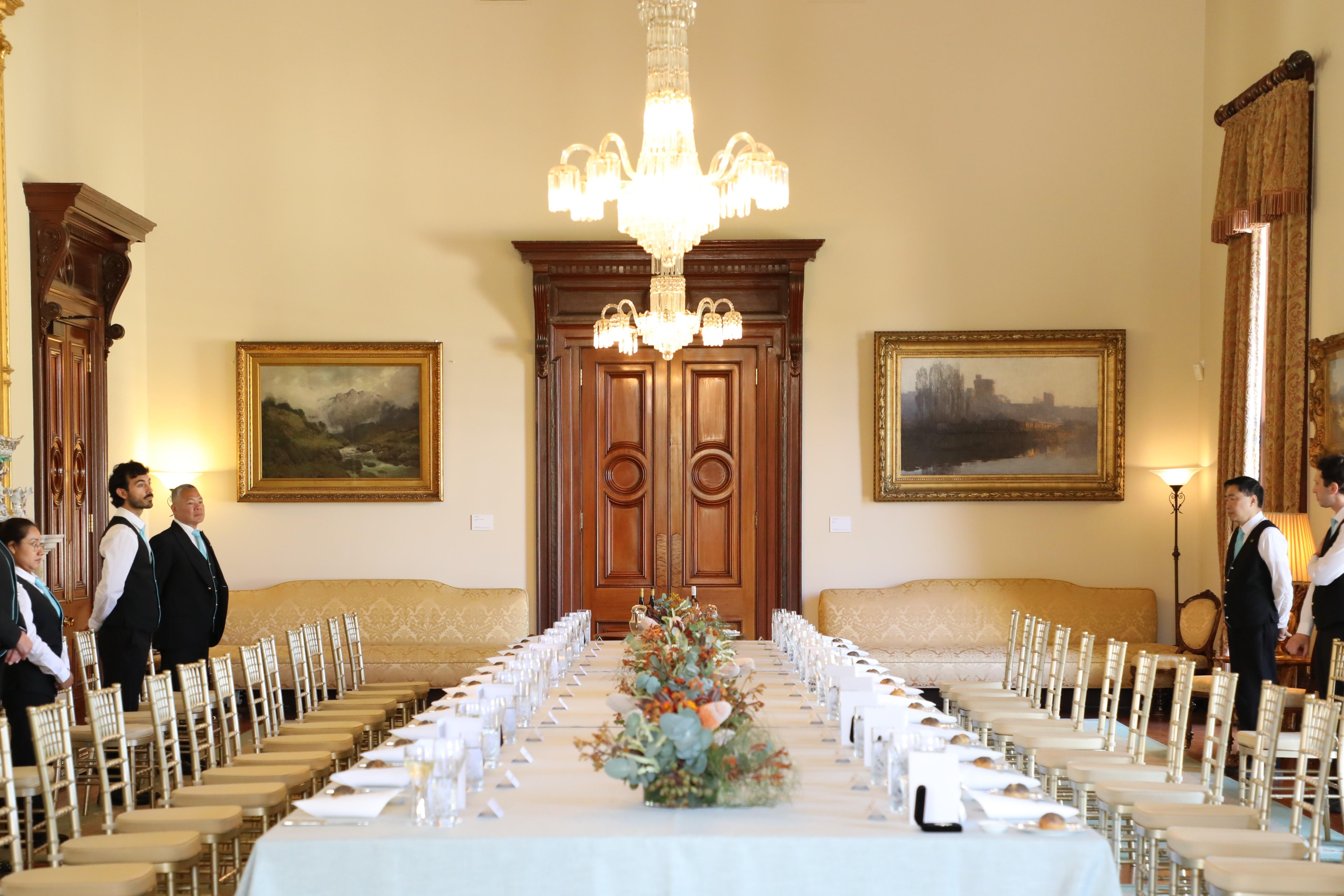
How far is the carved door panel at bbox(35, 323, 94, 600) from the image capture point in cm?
794

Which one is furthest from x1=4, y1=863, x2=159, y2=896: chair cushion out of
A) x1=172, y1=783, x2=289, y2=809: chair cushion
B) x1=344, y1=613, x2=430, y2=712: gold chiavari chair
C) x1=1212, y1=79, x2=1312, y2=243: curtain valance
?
x1=1212, y1=79, x2=1312, y2=243: curtain valance

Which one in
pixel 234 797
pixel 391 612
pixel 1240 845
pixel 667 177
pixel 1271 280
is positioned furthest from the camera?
pixel 391 612

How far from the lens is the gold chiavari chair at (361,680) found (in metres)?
7.81

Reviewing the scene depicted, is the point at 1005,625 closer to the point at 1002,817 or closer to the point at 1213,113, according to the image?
the point at 1213,113

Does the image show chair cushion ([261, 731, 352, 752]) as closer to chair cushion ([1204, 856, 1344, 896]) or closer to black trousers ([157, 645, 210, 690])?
black trousers ([157, 645, 210, 690])

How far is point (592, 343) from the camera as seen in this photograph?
9938 millimetres

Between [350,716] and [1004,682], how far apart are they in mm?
4238

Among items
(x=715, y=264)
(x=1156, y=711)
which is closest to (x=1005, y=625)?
(x=1156, y=711)

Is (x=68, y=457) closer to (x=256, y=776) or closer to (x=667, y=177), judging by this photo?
(x=256, y=776)

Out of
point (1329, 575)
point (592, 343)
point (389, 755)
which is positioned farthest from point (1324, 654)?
point (592, 343)

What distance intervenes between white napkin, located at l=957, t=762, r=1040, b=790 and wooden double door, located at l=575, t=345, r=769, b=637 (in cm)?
638

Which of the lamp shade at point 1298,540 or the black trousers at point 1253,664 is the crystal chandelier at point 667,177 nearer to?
the black trousers at point 1253,664

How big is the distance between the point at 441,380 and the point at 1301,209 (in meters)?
6.28

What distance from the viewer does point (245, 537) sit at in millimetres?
9984
